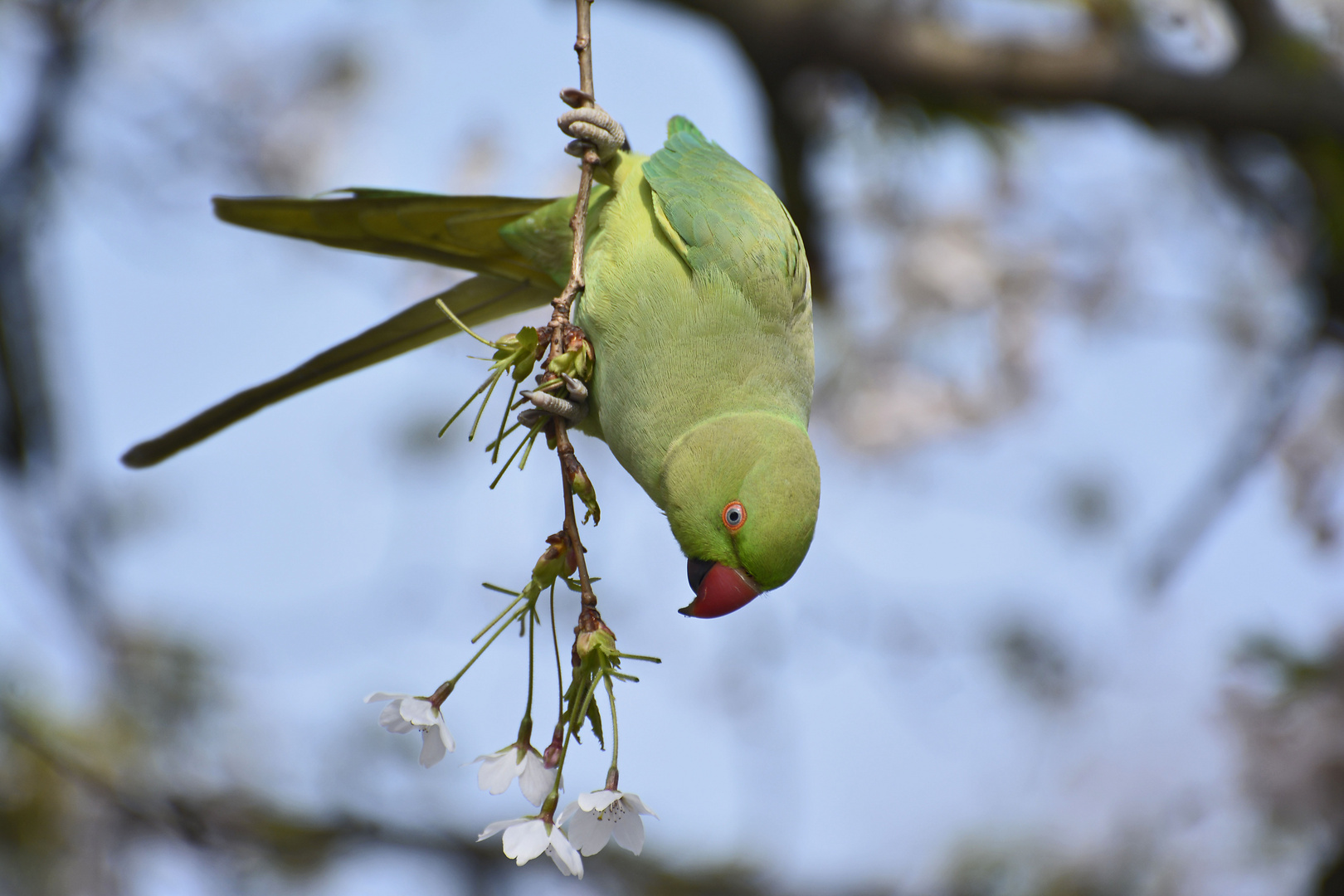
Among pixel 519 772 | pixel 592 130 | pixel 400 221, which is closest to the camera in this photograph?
pixel 519 772

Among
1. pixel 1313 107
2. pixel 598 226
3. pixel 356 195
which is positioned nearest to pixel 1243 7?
pixel 1313 107

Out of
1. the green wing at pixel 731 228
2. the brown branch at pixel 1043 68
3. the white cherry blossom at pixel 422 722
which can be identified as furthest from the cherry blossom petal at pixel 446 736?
the brown branch at pixel 1043 68

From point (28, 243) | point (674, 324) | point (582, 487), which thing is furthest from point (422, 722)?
point (28, 243)

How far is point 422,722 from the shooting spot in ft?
4.26

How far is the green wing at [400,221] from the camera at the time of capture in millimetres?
2072

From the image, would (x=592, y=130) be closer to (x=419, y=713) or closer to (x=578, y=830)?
(x=419, y=713)

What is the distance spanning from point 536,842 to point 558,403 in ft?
2.23

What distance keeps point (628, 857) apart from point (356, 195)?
369cm

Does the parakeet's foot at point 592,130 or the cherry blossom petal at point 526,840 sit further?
the parakeet's foot at point 592,130

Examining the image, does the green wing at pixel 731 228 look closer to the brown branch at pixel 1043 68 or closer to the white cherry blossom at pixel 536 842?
the white cherry blossom at pixel 536 842

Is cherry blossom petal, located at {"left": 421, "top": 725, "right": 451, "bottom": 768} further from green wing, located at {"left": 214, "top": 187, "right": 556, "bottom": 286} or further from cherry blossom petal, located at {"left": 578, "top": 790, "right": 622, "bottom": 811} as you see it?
green wing, located at {"left": 214, "top": 187, "right": 556, "bottom": 286}

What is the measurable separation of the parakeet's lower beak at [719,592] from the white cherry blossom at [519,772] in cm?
43

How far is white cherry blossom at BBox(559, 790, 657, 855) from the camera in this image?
128 centimetres

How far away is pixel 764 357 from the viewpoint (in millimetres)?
1822
